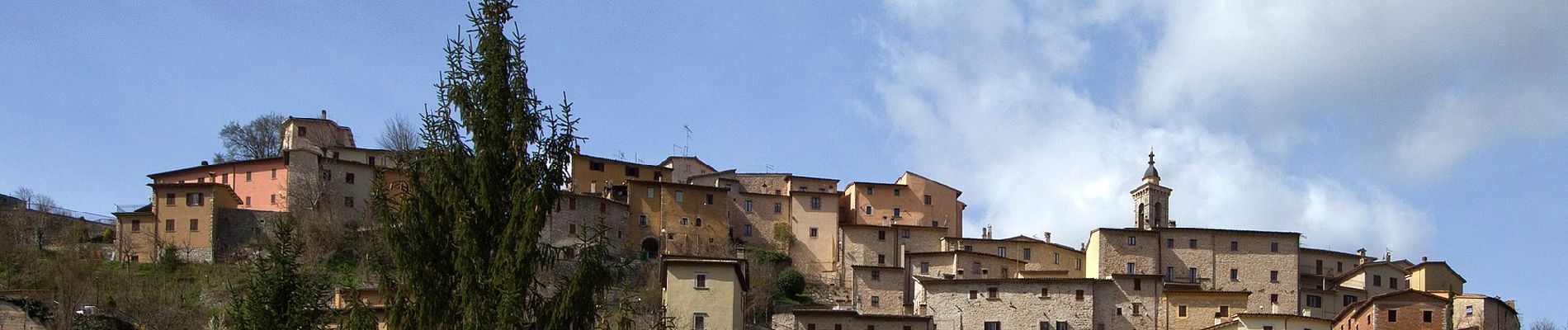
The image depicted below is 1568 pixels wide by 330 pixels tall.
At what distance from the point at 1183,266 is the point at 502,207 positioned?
62.5 meters

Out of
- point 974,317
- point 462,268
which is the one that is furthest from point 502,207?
point 974,317

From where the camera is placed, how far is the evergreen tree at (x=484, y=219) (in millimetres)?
16094

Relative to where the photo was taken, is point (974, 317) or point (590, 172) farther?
point (590, 172)

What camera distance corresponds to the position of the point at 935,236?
261 ft

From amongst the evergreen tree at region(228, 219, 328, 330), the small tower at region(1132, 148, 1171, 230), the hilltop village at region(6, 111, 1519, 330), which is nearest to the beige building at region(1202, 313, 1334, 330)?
the hilltop village at region(6, 111, 1519, 330)

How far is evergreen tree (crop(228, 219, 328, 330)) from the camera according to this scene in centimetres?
1939

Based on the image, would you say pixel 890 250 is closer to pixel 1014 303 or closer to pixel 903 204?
pixel 903 204

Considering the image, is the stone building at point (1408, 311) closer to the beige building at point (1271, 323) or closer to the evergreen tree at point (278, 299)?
the beige building at point (1271, 323)

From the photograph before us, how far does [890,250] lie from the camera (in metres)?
78.9

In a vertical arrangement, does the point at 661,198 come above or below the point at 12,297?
above

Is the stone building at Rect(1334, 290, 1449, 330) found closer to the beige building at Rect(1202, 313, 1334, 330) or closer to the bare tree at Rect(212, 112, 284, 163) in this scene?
the beige building at Rect(1202, 313, 1334, 330)

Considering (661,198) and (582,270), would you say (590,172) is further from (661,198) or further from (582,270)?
(582,270)

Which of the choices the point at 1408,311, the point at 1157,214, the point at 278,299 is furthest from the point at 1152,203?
the point at 278,299

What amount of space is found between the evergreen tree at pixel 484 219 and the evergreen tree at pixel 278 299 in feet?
11.2
